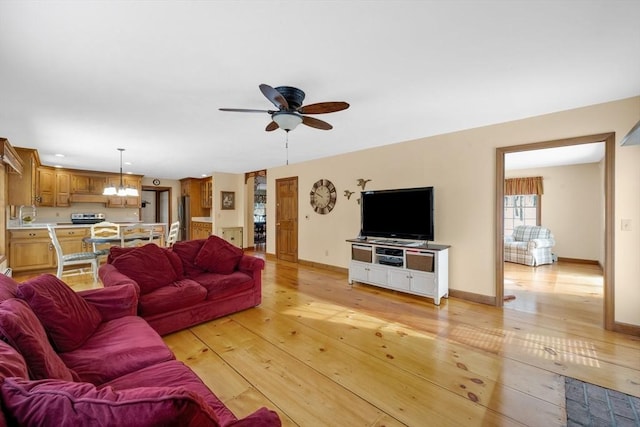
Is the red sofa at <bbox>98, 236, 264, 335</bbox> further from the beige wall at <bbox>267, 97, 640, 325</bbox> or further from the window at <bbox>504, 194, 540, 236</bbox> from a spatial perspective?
the window at <bbox>504, 194, 540, 236</bbox>

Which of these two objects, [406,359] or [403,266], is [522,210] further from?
[406,359]

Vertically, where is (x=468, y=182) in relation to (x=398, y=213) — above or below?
above

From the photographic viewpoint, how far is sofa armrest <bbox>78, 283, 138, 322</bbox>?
83.2 inches

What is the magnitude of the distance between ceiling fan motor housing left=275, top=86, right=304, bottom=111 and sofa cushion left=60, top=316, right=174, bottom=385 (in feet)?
6.85

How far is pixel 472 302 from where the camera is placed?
3801 millimetres

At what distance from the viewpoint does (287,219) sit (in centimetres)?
666

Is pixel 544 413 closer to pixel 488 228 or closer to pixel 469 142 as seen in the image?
pixel 488 228

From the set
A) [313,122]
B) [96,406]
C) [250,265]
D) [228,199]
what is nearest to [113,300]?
[250,265]

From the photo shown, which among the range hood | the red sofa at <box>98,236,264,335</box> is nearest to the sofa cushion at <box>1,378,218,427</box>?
the red sofa at <box>98,236,264,335</box>

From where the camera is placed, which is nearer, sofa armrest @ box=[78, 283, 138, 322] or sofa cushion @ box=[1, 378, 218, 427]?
sofa cushion @ box=[1, 378, 218, 427]

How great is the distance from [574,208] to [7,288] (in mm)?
9387

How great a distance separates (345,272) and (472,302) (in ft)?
7.38

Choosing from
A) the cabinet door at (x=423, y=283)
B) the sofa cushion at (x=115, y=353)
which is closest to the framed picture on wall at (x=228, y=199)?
the cabinet door at (x=423, y=283)

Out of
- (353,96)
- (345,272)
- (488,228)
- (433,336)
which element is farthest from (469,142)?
(345,272)
